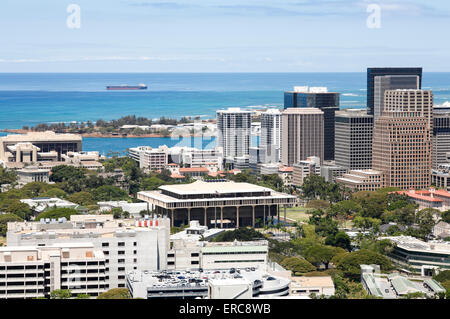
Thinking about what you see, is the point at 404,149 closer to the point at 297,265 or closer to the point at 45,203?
the point at 45,203

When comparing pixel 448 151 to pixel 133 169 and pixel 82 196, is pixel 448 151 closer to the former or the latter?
pixel 133 169

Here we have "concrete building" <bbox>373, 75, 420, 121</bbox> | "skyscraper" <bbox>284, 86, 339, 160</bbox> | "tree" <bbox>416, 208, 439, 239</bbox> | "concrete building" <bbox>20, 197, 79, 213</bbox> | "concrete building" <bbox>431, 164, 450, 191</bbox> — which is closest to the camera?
"tree" <bbox>416, 208, 439, 239</bbox>

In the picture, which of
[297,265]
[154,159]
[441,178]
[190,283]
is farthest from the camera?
[154,159]

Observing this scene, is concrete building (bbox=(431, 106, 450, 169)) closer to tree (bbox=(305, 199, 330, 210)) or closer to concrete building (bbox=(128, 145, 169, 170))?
tree (bbox=(305, 199, 330, 210))

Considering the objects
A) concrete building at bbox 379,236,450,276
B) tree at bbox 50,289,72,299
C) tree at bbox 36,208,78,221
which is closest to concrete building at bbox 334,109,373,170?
tree at bbox 36,208,78,221

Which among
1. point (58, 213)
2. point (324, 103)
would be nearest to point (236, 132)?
point (324, 103)

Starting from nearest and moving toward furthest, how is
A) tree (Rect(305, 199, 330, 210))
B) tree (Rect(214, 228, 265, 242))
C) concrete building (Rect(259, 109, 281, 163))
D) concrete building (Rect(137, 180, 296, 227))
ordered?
1. tree (Rect(214, 228, 265, 242))
2. concrete building (Rect(137, 180, 296, 227))
3. tree (Rect(305, 199, 330, 210))
4. concrete building (Rect(259, 109, 281, 163))

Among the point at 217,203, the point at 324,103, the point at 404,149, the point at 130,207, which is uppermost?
the point at 324,103

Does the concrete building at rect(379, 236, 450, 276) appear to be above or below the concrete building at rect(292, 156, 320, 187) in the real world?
below
